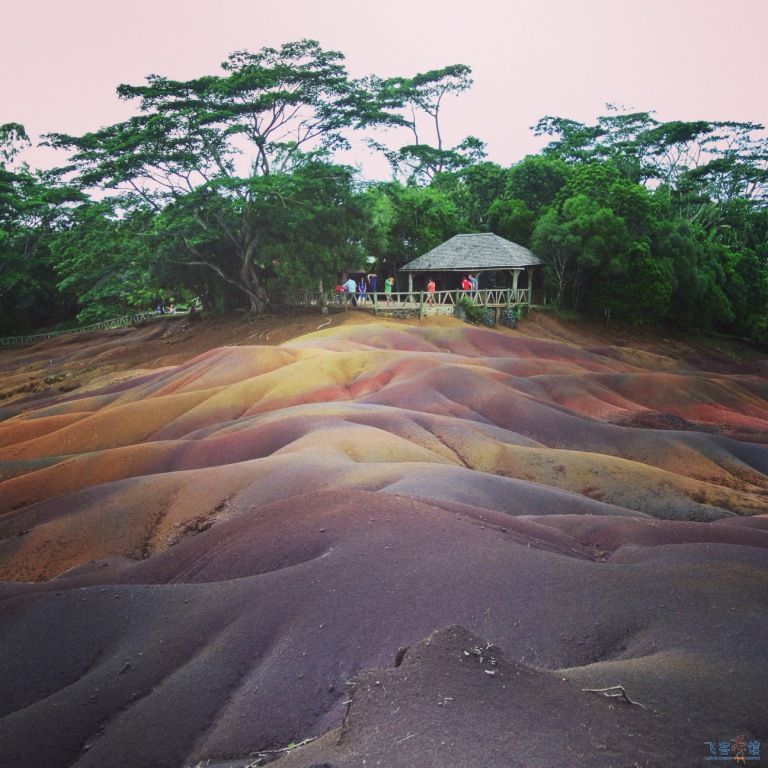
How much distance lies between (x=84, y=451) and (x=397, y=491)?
475 inches

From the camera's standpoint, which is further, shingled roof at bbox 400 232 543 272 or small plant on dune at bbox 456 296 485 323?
shingled roof at bbox 400 232 543 272

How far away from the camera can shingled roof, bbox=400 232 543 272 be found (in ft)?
125

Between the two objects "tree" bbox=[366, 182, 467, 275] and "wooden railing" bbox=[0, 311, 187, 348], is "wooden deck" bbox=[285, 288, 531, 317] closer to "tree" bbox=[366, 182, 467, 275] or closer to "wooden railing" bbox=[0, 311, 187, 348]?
"tree" bbox=[366, 182, 467, 275]

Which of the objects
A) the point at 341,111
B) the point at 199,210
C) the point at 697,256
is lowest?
the point at 697,256

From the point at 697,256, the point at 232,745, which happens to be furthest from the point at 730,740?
the point at 697,256

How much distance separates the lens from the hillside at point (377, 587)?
4.75 metres

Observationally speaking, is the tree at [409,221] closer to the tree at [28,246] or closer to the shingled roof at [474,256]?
the shingled roof at [474,256]

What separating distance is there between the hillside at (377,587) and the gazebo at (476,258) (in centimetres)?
1895

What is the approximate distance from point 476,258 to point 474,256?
0.73 ft

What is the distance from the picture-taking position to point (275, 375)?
21906 millimetres

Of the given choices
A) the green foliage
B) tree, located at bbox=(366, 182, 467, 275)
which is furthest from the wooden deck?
the green foliage

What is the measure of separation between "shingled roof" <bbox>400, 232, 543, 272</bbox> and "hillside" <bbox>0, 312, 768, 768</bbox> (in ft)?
62.2

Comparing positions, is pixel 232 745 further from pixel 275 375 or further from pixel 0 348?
pixel 0 348

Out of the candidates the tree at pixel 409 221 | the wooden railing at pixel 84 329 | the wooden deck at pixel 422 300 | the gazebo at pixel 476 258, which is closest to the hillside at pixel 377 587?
the wooden deck at pixel 422 300
